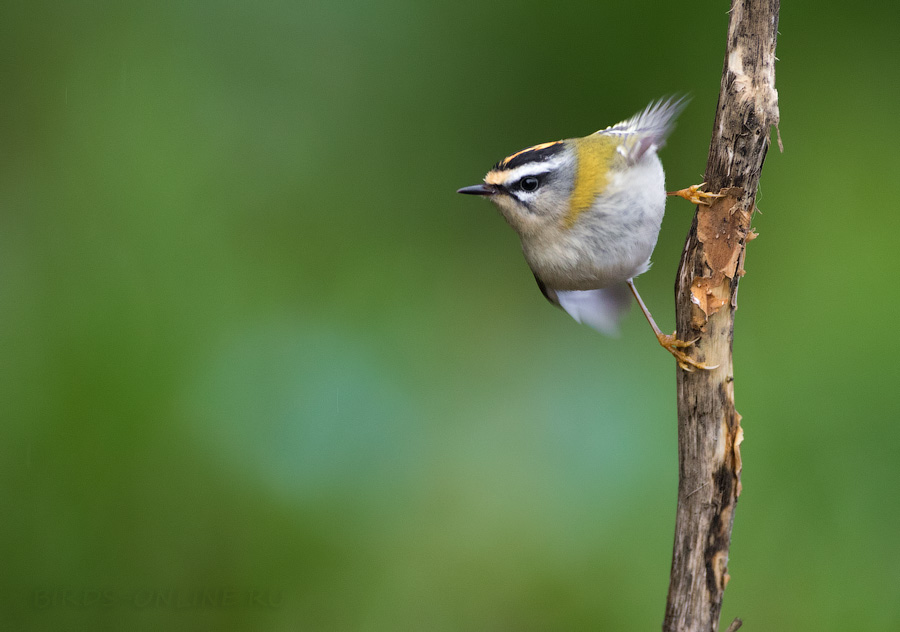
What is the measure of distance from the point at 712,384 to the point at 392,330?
1.45 metres

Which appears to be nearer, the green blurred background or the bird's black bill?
the bird's black bill

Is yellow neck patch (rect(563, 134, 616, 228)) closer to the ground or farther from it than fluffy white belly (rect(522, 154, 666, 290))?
farther from it

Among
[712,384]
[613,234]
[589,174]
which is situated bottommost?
[712,384]

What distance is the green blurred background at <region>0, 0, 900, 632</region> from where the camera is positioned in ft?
8.07

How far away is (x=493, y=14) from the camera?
114 inches

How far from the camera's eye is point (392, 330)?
280 cm

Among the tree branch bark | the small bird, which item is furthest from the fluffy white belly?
the tree branch bark

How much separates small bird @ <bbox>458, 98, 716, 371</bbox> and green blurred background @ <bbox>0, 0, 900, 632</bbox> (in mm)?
1050

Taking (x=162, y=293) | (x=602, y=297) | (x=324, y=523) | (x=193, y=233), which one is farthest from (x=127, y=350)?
(x=602, y=297)

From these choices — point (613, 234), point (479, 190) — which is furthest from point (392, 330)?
point (613, 234)

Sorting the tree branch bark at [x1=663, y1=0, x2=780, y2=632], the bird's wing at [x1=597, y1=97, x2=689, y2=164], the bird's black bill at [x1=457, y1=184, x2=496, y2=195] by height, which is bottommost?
the tree branch bark at [x1=663, y1=0, x2=780, y2=632]

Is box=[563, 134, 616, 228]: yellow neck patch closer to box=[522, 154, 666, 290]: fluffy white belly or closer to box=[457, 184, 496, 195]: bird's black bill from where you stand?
box=[522, 154, 666, 290]: fluffy white belly

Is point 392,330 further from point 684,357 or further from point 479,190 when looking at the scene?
point 684,357

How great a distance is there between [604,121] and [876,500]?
1.55 m
